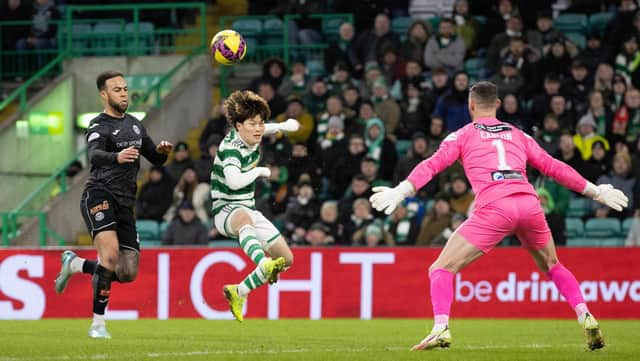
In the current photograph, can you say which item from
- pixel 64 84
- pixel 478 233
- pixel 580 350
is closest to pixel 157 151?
pixel 478 233

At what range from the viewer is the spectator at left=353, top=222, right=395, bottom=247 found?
17734 millimetres

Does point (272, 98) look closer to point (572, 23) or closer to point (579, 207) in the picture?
point (579, 207)

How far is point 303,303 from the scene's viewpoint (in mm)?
16406

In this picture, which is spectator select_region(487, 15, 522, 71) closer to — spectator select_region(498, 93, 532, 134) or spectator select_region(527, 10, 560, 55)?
spectator select_region(527, 10, 560, 55)

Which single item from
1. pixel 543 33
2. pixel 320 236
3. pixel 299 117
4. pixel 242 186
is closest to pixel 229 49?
pixel 242 186

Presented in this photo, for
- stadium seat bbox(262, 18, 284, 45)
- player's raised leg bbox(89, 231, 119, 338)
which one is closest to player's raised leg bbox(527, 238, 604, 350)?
player's raised leg bbox(89, 231, 119, 338)

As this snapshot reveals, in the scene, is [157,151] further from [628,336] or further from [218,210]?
[628,336]

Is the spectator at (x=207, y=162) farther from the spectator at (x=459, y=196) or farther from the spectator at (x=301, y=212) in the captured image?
the spectator at (x=459, y=196)

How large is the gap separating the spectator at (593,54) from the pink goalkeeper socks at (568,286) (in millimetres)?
9941

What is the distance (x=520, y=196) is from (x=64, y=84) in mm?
13784

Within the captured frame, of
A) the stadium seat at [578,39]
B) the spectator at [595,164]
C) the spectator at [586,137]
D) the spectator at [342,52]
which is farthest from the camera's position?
the stadium seat at [578,39]

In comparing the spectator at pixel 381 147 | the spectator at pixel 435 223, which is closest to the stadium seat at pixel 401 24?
the spectator at pixel 381 147

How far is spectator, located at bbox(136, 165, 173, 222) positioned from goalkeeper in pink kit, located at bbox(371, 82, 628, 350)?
31.5 feet

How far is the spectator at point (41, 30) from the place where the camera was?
2336 centimetres
